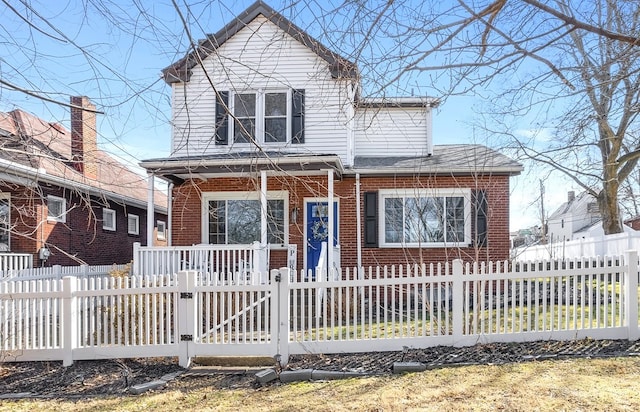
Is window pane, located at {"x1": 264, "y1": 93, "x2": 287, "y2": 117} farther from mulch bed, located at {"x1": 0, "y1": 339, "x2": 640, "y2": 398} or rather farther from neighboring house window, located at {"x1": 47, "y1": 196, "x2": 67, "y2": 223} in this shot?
mulch bed, located at {"x1": 0, "y1": 339, "x2": 640, "y2": 398}

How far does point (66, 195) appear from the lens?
42.3 ft

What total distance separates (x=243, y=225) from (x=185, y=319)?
254 inches

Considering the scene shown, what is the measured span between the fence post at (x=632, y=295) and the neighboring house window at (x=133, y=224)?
1525cm

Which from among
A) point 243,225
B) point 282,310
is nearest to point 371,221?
point 243,225

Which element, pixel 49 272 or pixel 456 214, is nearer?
pixel 49 272

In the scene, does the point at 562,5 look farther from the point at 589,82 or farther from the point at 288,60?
the point at 288,60

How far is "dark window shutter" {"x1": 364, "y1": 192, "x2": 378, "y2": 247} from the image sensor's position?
40.1 feet

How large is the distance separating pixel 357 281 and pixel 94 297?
3.73m

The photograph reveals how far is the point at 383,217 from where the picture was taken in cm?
1231

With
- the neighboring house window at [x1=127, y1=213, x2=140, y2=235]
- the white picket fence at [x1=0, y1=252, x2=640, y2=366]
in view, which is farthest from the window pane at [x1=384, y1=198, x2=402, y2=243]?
the neighboring house window at [x1=127, y1=213, x2=140, y2=235]

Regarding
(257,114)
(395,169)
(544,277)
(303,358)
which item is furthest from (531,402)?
(257,114)

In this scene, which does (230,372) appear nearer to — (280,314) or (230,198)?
(280,314)

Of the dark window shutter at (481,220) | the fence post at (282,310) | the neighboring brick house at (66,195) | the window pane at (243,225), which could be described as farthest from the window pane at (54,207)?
the dark window shutter at (481,220)

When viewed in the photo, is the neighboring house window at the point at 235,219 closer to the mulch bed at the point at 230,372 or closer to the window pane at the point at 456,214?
the window pane at the point at 456,214
